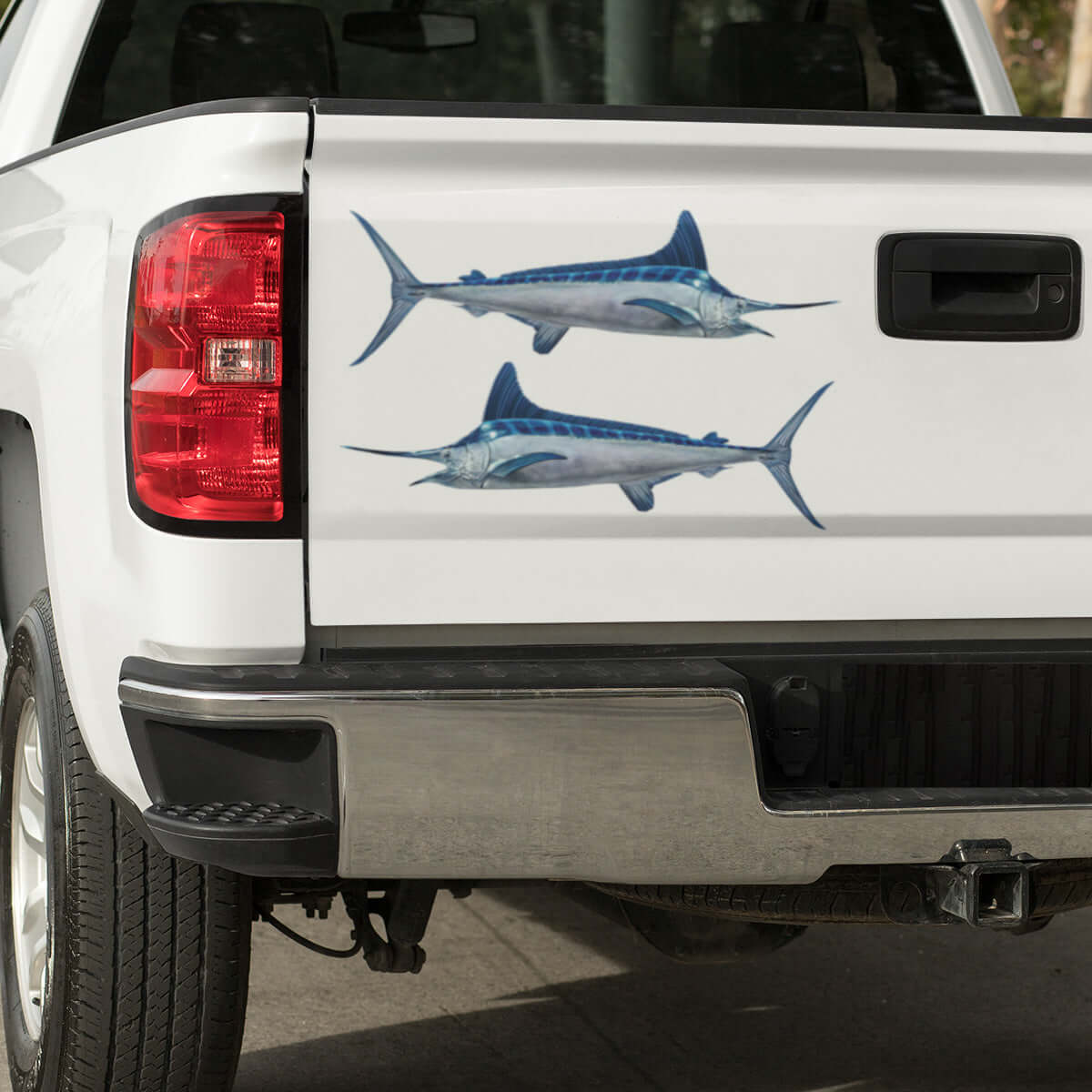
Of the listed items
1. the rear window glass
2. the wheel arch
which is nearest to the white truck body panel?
the wheel arch

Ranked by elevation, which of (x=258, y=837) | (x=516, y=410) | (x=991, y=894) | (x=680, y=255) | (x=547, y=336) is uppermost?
(x=680, y=255)

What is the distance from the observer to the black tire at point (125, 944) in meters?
2.87

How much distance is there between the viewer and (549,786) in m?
2.46

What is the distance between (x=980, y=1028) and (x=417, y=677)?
204 cm

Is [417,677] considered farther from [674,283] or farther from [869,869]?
[869,869]

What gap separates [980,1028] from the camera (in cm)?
392

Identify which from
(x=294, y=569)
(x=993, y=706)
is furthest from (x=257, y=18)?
(x=993, y=706)

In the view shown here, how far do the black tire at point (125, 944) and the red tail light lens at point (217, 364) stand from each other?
0.63 metres

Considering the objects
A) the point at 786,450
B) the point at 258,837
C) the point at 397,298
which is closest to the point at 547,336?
the point at 397,298

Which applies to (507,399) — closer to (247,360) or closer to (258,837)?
(247,360)

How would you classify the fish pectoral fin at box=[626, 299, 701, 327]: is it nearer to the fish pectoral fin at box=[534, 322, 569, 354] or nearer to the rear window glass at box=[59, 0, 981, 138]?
the fish pectoral fin at box=[534, 322, 569, 354]

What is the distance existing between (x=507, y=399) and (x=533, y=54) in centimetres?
330

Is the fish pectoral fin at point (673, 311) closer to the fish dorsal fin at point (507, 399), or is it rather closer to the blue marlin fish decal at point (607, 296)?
the blue marlin fish decal at point (607, 296)

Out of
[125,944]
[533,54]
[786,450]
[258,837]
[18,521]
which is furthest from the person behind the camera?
[533,54]
